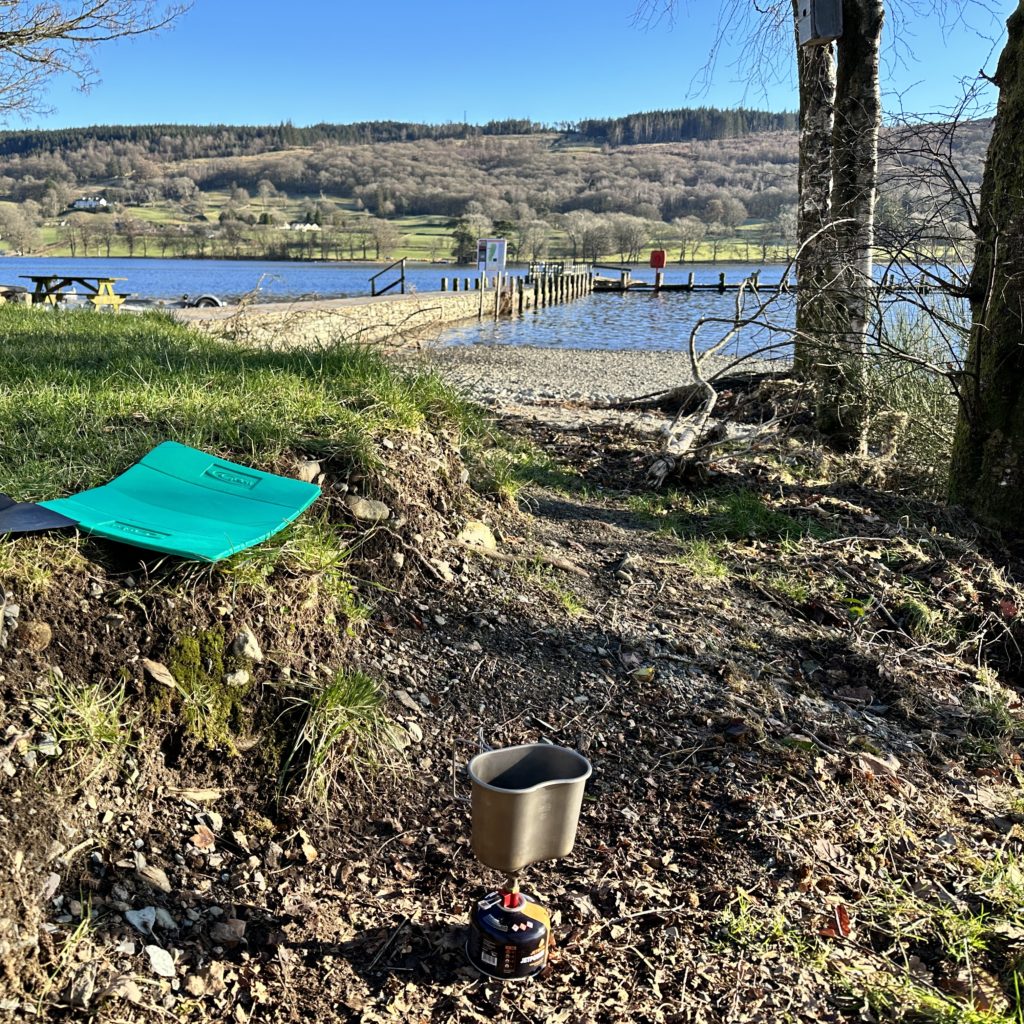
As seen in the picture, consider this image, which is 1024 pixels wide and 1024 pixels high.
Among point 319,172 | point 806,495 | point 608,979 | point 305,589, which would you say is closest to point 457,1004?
point 608,979

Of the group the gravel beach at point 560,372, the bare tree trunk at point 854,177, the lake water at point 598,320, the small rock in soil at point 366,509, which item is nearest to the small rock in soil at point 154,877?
the small rock in soil at point 366,509

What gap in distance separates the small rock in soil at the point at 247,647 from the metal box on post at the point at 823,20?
5.66m

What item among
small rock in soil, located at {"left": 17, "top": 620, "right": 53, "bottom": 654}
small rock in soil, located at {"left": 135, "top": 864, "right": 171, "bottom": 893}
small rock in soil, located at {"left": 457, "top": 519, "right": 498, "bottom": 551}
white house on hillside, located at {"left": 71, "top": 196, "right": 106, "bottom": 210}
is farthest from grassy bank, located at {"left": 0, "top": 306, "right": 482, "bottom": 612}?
white house on hillside, located at {"left": 71, "top": 196, "right": 106, "bottom": 210}

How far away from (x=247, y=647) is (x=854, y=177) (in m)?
5.72

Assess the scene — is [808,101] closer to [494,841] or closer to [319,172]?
[494,841]

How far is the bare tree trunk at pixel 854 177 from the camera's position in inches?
246

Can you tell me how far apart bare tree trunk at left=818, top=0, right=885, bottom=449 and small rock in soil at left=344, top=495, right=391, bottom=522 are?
393 centimetres

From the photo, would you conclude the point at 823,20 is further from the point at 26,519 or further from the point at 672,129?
the point at 672,129

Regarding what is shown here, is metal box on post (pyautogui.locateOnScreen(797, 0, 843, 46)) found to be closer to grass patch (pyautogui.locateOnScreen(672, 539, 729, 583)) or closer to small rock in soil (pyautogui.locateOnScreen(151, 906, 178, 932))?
grass patch (pyautogui.locateOnScreen(672, 539, 729, 583))

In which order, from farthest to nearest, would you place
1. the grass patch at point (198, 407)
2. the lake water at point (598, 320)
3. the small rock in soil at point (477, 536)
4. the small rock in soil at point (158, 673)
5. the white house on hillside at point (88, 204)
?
the white house on hillside at point (88, 204) < the lake water at point (598, 320) < the small rock in soil at point (477, 536) < the grass patch at point (198, 407) < the small rock in soil at point (158, 673)

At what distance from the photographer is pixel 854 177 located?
636 centimetres

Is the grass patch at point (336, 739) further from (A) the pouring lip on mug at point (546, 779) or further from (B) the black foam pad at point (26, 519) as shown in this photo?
(B) the black foam pad at point (26, 519)

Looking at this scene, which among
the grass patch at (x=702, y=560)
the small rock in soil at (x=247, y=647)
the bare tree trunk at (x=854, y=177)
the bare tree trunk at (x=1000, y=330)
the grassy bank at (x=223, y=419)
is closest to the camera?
the small rock in soil at (x=247, y=647)

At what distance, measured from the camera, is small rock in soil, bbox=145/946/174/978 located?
1852 millimetres
